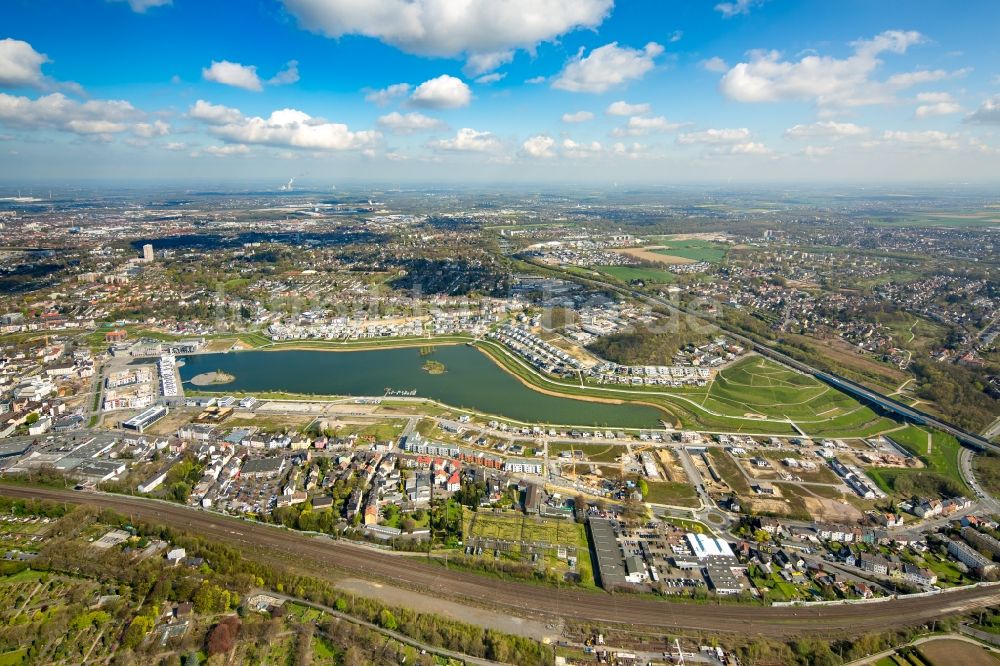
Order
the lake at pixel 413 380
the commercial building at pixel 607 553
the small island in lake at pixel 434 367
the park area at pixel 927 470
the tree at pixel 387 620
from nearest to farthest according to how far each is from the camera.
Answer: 1. the tree at pixel 387 620
2. the commercial building at pixel 607 553
3. the park area at pixel 927 470
4. the lake at pixel 413 380
5. the small island in lake at pixel 434 367

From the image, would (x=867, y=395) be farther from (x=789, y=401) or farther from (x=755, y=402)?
(x=755, y=402)

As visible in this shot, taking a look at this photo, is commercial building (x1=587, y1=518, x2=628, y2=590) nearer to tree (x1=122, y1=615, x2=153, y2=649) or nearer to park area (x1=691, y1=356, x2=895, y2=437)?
tree (x1=122, y1=615, x2=153, y2=649)

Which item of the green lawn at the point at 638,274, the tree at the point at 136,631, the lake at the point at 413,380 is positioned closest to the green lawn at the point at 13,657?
the tree at the point at 136,631

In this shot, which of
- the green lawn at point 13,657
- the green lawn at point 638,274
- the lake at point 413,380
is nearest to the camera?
the green lawn at point 13,657

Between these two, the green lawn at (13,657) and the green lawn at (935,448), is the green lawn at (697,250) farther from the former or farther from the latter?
the green lawn at (13,657)

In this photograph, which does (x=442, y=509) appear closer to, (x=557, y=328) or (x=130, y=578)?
(x=130, y=578)

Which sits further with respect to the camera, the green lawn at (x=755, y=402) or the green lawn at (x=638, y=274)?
the green lawn at (x=638, y=274)

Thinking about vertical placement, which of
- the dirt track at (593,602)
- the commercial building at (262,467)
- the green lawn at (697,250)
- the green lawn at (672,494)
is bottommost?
the dirt track at (593,602)

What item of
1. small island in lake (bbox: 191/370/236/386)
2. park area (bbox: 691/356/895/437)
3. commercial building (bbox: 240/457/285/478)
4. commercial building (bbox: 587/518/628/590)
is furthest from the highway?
small island in lake (bbox: 191/370/236/386)
